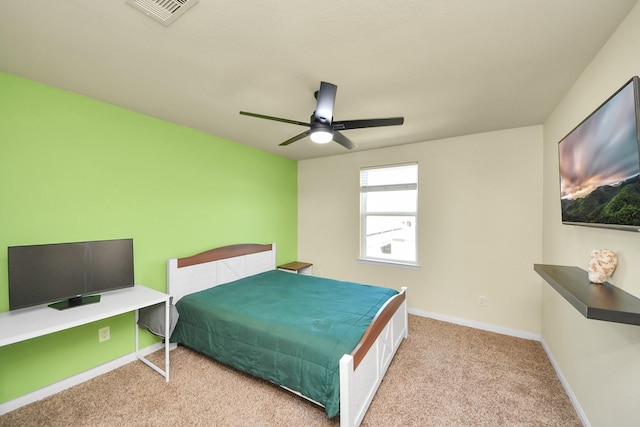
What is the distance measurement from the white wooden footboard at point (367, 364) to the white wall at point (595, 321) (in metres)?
1.31

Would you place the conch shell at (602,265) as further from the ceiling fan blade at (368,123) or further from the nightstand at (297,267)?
the nightstand at (297,267)

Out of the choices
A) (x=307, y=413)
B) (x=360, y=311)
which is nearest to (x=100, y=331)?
(x=307, y=413)

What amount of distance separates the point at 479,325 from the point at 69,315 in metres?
4.06

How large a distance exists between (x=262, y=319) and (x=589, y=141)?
8.31 ft

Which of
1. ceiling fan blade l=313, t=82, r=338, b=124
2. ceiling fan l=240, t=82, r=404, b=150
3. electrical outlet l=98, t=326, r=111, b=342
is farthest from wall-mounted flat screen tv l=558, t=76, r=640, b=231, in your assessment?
electrical outlet l=98, t=326, r=111, b=342

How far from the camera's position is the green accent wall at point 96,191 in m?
1.86

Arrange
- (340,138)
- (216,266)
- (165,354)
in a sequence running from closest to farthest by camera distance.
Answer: (340,138), (165,354), (216,266)

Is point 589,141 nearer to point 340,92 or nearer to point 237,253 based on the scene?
point 340,92

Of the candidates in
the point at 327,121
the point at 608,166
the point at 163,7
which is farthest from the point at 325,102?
the point at 608,166

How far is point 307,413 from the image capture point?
1812 millimetres

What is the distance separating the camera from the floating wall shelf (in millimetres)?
1037

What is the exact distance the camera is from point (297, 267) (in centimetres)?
408

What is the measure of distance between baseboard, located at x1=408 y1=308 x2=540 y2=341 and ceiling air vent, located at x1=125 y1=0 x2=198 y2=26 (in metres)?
3.89

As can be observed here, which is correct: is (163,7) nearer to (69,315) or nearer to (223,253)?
(69,315)
